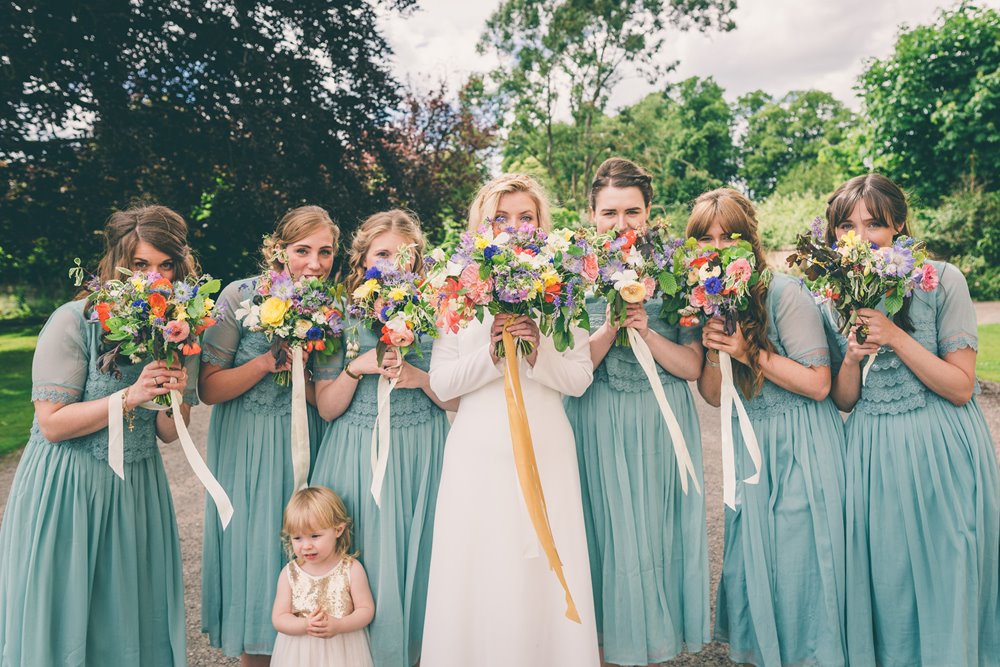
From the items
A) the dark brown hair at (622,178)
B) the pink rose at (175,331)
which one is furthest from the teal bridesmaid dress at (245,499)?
the dark brown hair at (622,178)

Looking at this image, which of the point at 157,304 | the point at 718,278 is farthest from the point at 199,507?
the point at 718,278

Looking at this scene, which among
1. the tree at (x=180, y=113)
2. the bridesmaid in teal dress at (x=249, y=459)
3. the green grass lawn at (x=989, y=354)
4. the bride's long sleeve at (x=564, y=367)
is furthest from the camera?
the green grass lawn at (x=989, y=354)

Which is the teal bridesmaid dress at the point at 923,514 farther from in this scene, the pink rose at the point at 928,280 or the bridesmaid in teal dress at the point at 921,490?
the pink rose at the point at 928,280

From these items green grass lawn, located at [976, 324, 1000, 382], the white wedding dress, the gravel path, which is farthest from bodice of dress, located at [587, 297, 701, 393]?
green grass lawn, located at [976, 324, 1000, 382]

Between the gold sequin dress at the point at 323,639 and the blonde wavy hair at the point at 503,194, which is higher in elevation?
the blonde wavy hair at the point at 503,194

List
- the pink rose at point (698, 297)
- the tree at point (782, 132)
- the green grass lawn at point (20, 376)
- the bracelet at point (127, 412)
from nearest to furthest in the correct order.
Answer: the bracelet at point (127, 412), the pink rose at point (698, 297), the green grass lawn at point (20, 376), the tree at point (782, 132)

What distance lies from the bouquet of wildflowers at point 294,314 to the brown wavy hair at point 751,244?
2.05 m

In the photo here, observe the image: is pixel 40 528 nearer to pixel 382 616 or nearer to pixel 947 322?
pixel 382 616

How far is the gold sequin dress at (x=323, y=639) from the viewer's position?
3.51m

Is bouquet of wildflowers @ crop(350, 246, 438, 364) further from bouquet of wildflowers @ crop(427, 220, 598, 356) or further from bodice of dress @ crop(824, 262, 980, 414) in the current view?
bodice of dress @ crop(824, 262, 980, 414)

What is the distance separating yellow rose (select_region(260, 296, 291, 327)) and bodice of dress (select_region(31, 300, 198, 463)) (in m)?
Result: 0.65

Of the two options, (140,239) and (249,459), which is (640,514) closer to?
(249,459)

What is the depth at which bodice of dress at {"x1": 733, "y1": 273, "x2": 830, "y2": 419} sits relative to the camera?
3709 millimetres

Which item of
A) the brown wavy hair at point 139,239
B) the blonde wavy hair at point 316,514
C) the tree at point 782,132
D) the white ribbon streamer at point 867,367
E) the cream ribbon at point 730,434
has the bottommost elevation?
the blonde wavy hair at point 316,514
